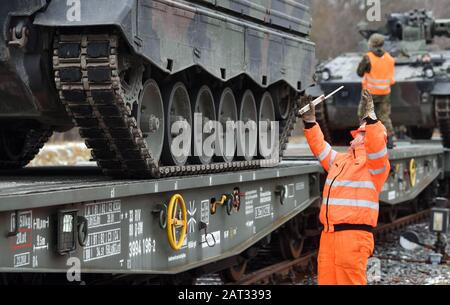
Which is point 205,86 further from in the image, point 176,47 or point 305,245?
point 305,245

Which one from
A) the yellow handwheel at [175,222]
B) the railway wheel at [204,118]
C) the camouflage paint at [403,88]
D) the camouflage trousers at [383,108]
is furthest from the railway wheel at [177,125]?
the camouflage paint at [403,88]

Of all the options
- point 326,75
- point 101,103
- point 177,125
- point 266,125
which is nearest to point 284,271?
point 266,125

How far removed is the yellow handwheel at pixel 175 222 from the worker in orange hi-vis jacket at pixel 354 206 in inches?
38.7

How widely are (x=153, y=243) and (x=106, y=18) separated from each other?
1535 millimetres

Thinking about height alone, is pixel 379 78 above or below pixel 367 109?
above

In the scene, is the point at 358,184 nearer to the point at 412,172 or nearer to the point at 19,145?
the point at 19,145

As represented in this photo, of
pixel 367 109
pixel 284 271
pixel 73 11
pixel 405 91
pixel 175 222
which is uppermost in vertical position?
pixel 73 11

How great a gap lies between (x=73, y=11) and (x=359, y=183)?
7.36 ft

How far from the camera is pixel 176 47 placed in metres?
7.48

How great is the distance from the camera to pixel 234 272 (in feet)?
31.9

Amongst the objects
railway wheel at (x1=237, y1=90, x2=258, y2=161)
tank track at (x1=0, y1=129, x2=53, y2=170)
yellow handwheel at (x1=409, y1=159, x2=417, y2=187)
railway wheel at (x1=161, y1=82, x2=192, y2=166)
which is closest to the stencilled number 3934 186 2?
railway wheel at (x1=161, y1=82, x2=192, y2=166)

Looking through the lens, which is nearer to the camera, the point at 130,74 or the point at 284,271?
the point at 130,74

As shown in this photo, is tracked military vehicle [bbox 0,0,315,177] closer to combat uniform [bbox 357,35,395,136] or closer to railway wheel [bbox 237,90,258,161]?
railway wheel [bbox 237,90,258,161]

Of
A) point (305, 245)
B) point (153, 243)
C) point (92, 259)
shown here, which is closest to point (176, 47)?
point (153, 243)
